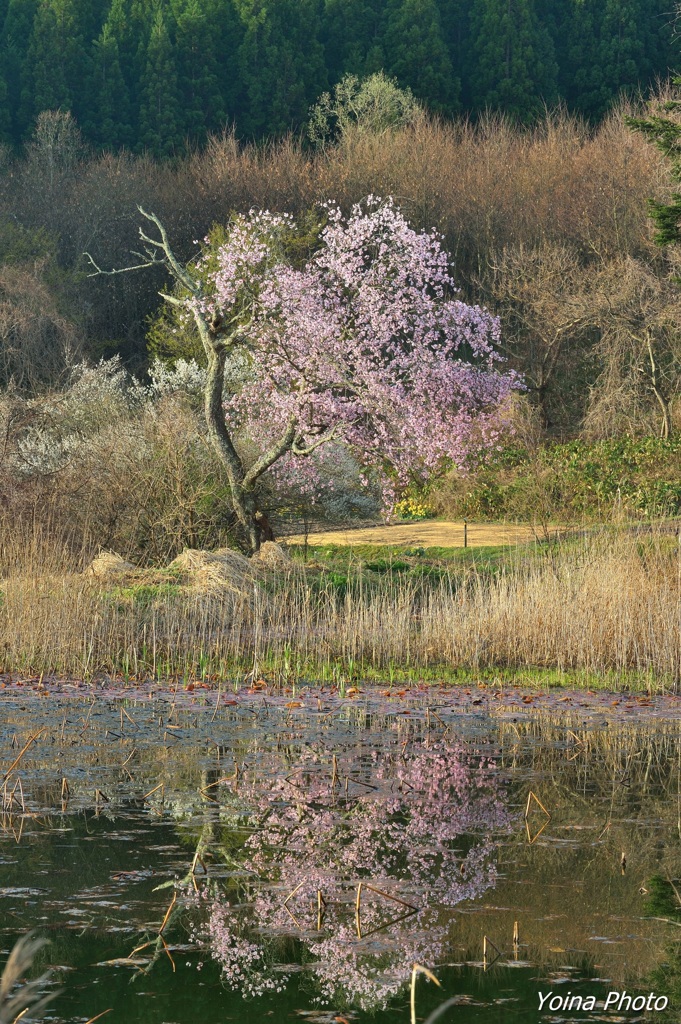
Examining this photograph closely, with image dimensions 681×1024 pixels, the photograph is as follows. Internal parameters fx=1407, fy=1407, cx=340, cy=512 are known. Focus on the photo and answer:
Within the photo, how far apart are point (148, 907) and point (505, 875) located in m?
1.73

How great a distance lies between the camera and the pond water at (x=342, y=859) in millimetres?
5445

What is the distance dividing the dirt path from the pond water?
395 inches

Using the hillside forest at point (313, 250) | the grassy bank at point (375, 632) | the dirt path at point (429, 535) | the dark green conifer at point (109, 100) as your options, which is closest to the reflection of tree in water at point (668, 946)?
the grassy bank at point (375, 632)

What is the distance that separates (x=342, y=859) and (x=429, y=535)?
15.6m

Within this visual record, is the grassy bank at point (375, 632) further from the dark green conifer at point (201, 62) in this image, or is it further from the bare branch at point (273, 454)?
the dark green conifer at point (201, 62)

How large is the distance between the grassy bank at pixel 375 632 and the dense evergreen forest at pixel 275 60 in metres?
34.4

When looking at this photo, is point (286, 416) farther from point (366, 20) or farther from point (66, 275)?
point (366, 20)

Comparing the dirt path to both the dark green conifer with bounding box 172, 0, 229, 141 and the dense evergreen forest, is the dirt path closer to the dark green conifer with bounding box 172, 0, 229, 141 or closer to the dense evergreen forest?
the dense evergreen forest

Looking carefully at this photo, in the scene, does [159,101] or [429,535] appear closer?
[429,535]

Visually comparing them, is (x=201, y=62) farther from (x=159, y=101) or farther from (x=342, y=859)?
(x=342, y=859)

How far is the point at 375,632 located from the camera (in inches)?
521

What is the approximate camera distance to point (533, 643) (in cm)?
1304

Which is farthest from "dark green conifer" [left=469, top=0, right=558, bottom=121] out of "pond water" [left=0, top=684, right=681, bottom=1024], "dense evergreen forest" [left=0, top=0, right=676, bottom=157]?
"pond water" [left=0, top=684, right=681, bottom=1024]

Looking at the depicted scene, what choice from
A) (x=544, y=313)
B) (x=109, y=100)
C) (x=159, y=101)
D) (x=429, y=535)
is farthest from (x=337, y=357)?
(x=109, y=100)
